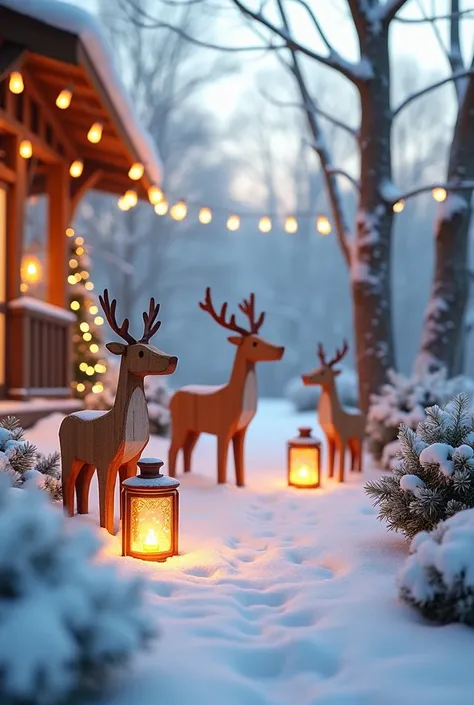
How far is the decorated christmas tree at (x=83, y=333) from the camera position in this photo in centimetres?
1036

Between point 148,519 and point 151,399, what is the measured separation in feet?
22.1

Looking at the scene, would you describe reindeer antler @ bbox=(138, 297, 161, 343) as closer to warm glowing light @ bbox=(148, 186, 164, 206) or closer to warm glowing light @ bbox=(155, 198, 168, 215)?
warm glowing light @ bbox=(155, 198, 168, 215)

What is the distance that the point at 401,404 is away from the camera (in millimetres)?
7551

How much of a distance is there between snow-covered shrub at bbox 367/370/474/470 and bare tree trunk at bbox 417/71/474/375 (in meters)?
1.22

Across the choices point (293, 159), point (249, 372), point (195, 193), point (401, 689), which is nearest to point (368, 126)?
point (249, 372)

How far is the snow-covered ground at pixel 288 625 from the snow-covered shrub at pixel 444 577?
0.07 m

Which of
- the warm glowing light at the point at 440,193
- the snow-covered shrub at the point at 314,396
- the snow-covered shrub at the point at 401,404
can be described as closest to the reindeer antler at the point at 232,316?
the snow-covered shrub at the point at 401,404

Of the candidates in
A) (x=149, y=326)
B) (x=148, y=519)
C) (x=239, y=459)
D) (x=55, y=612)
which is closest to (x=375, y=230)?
(x=239, y=459)

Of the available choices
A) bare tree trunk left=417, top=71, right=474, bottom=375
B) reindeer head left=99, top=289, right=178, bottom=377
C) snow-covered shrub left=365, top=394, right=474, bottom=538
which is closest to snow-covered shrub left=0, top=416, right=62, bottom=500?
reindeer head left=99, top=289, right=178, bottom=377

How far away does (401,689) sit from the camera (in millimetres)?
2281

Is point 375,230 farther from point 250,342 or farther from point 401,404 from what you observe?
point 250,342

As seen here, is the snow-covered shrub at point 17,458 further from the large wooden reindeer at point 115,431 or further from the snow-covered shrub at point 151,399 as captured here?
the snow-covered shrub at point 151,399

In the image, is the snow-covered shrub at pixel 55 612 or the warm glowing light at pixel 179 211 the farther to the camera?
the warm glowing light at pixel 179 211

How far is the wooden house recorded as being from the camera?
22.1 feet
